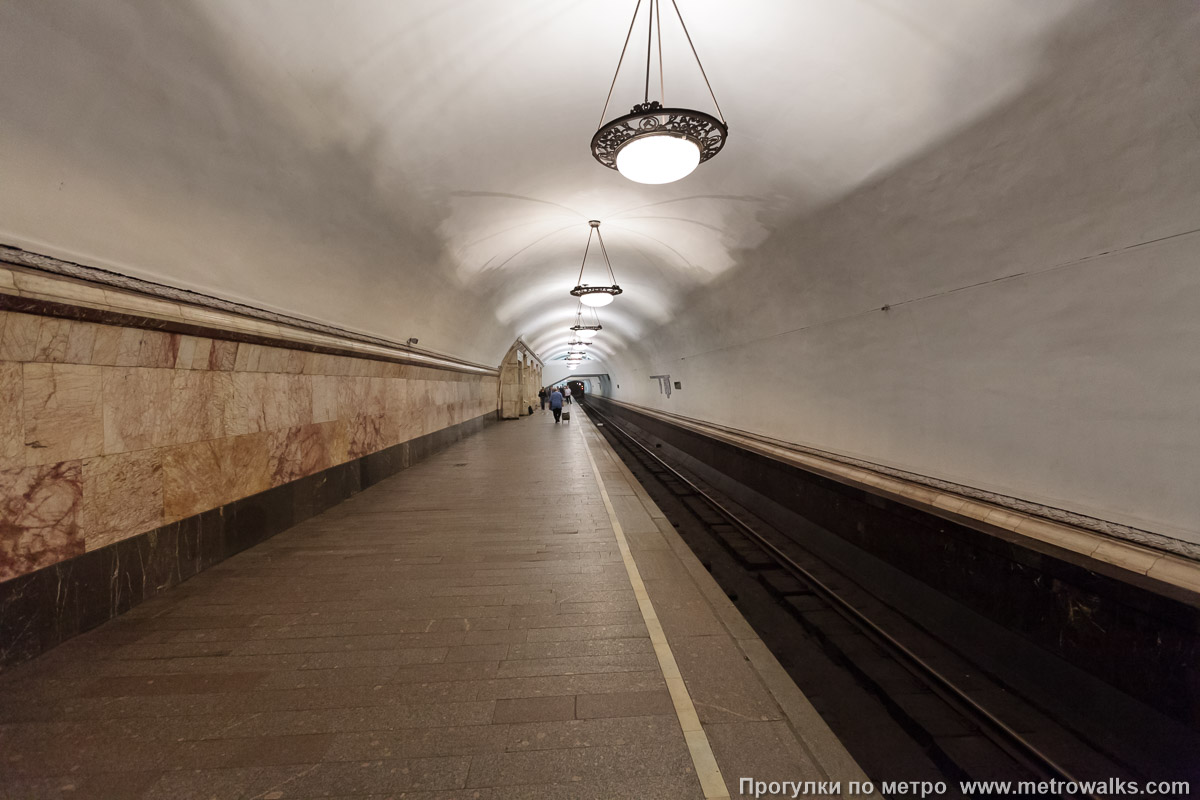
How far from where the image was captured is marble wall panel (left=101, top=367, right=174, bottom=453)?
3160mm

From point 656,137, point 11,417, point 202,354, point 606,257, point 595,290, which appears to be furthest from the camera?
point 606,257

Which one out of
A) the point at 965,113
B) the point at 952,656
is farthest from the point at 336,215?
the point at 952,656

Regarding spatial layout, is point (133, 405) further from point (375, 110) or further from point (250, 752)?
point (375, 110)

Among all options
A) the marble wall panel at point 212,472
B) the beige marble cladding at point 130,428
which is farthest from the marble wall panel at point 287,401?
the marble wall panel at point 212,472

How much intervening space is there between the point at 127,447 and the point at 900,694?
219 inches

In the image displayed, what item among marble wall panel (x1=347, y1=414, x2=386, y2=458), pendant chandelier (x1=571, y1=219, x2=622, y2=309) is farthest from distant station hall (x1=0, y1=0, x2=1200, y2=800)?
pendant chandelier (x1=571, y1=219, x2=622, y2=309)

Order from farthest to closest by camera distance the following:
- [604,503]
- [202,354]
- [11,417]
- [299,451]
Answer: [604,503] → [299,451] → [202,354] → [11,417]

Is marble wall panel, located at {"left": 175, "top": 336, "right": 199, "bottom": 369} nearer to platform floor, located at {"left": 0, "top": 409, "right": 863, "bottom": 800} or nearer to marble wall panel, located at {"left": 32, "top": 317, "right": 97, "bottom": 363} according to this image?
marble wall panel, located at {"left": 32, "top": 317, "right": 97, "bottom": 363}

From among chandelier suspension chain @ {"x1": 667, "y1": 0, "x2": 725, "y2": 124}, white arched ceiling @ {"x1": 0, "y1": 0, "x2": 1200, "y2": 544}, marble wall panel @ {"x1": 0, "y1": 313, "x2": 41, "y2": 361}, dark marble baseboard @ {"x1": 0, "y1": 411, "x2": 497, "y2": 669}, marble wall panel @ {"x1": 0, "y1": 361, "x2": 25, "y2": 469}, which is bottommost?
dark marble baseboard @ {"x1": 0, "y1": 411, "x2": 497, "y2": 669}

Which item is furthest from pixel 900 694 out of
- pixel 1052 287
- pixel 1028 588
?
pixel 1052 287

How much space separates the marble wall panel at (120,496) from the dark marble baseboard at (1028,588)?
6115mm

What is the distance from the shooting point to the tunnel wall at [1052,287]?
2668mm

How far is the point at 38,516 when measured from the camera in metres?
2.68

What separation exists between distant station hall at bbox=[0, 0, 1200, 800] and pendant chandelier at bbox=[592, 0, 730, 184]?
1.2 inches
